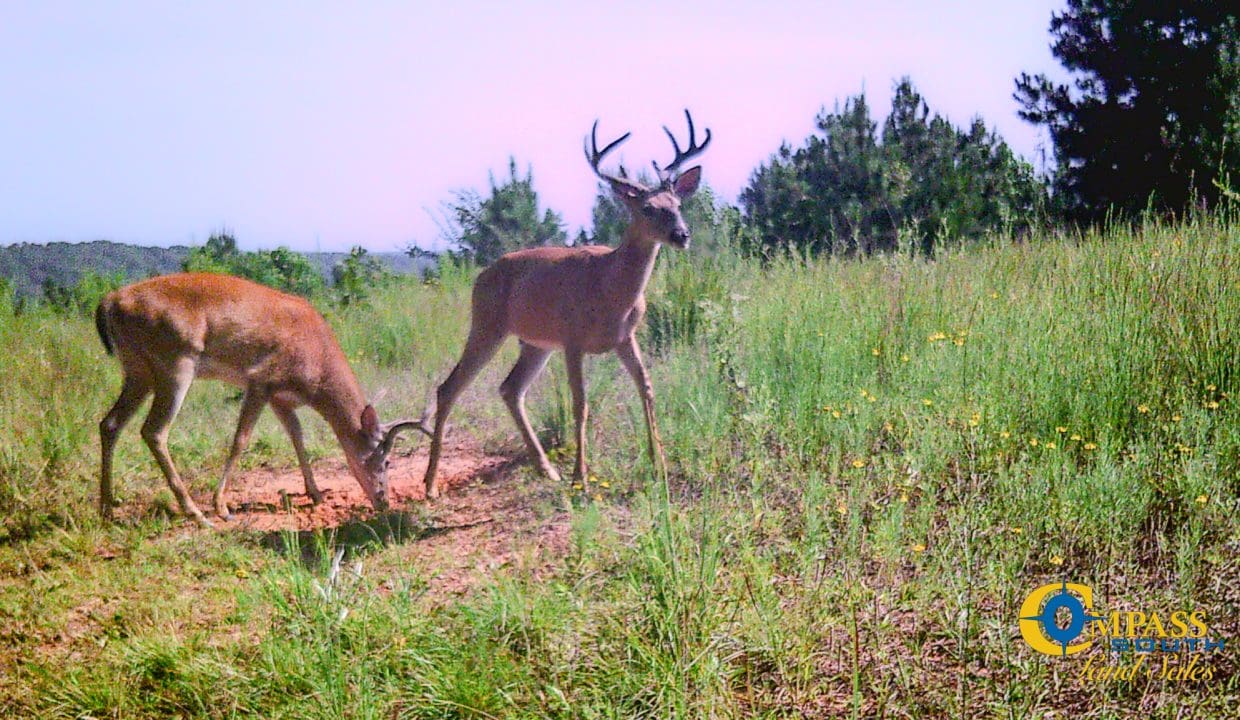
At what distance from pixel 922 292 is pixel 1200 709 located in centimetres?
438

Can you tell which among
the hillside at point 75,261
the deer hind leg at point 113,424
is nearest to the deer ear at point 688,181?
the deer hind leg at point 113,424

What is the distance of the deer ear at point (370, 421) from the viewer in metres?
6.27

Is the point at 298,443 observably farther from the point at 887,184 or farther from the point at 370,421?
the point at 887,184

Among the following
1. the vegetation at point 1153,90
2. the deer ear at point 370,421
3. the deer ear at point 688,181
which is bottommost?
the deer ear at point 370,421

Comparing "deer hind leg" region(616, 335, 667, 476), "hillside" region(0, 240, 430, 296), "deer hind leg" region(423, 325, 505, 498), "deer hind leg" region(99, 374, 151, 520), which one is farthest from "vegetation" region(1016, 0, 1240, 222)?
"hillside" region(0, 240, 430, 296)

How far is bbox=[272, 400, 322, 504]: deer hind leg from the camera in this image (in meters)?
6.42

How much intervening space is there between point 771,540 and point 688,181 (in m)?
2.47

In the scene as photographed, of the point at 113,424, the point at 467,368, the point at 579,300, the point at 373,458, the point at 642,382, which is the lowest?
the point at 373,458

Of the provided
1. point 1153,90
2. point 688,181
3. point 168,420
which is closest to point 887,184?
point 1153,90

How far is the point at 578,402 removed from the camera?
19.7ft

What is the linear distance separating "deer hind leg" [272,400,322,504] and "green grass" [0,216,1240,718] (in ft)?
1.97

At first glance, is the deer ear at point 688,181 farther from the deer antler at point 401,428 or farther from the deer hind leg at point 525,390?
the deer antler at point 401,428

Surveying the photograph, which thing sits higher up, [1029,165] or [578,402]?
[1029,165]

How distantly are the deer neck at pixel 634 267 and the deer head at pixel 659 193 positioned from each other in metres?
0.07
